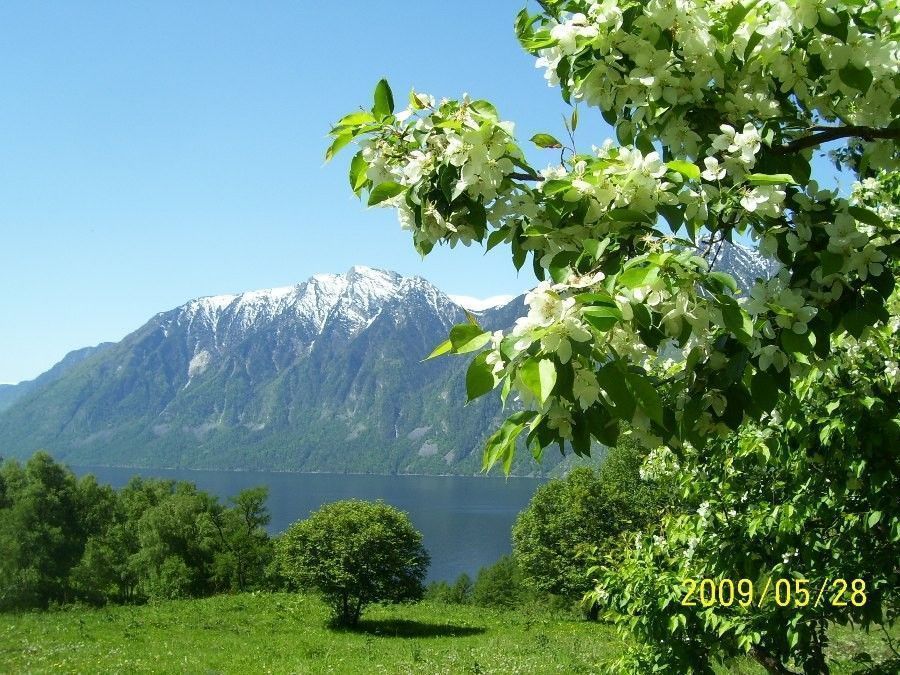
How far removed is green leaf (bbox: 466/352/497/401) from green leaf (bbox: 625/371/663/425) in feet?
1.04

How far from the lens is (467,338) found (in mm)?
1714

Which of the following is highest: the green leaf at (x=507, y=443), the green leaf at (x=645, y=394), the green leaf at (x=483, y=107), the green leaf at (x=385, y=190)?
the green leaf at (x=483, y=107)

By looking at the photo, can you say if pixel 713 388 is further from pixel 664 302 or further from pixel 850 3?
pixel 850 3

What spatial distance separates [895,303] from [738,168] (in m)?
3.09

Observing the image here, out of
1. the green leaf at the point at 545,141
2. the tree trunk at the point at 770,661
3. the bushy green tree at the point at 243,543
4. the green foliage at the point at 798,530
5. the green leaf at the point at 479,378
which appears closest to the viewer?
the green leaf at the point at 479,378

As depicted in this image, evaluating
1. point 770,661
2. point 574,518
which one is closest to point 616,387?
point 770,661

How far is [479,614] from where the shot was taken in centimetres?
2703

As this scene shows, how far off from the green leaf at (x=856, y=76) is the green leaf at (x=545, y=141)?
0.86 m

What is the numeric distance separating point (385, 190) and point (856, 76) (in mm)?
1469

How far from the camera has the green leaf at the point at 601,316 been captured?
4.80ft

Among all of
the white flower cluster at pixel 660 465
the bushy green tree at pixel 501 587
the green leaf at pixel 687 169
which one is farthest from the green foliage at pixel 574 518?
the green leaf at pixel 687 169
